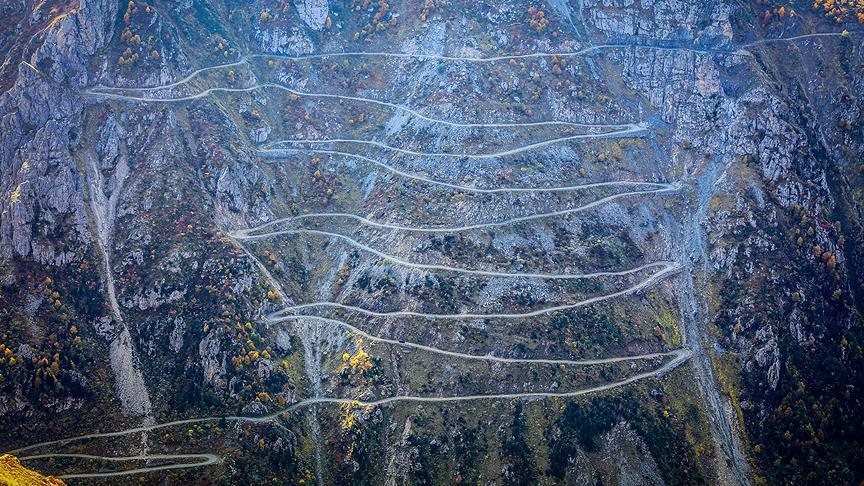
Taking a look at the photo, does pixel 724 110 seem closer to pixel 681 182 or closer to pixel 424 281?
pixel 681 182

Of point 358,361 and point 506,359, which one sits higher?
point 358,361

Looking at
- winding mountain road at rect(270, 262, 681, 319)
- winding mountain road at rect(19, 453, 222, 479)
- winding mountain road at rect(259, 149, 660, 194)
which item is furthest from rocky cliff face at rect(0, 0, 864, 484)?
winding mountain road at rect(259, 149, 660, 194)

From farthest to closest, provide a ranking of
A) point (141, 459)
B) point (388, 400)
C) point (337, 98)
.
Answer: point (337, 98), point (388, 400), point (141, 459)

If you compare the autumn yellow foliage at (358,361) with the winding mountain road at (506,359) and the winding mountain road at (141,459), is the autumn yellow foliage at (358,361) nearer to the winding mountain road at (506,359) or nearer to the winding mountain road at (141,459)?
the winding mountain road at (506,359)

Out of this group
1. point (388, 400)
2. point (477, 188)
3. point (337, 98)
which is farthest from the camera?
point (337, 98)

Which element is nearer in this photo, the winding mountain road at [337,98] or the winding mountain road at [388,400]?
the winding mountain road at [388,400]

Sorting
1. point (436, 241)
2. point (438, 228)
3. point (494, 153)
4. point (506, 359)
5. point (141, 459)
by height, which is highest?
point (494, 153)

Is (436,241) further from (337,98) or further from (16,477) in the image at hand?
(16,477)

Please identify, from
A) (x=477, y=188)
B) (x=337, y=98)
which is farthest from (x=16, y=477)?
(x=337, y=98)

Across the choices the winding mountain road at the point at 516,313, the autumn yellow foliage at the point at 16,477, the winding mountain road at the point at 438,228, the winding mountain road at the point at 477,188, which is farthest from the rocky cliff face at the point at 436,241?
the autumn yellow foliage at the point at 16,477
